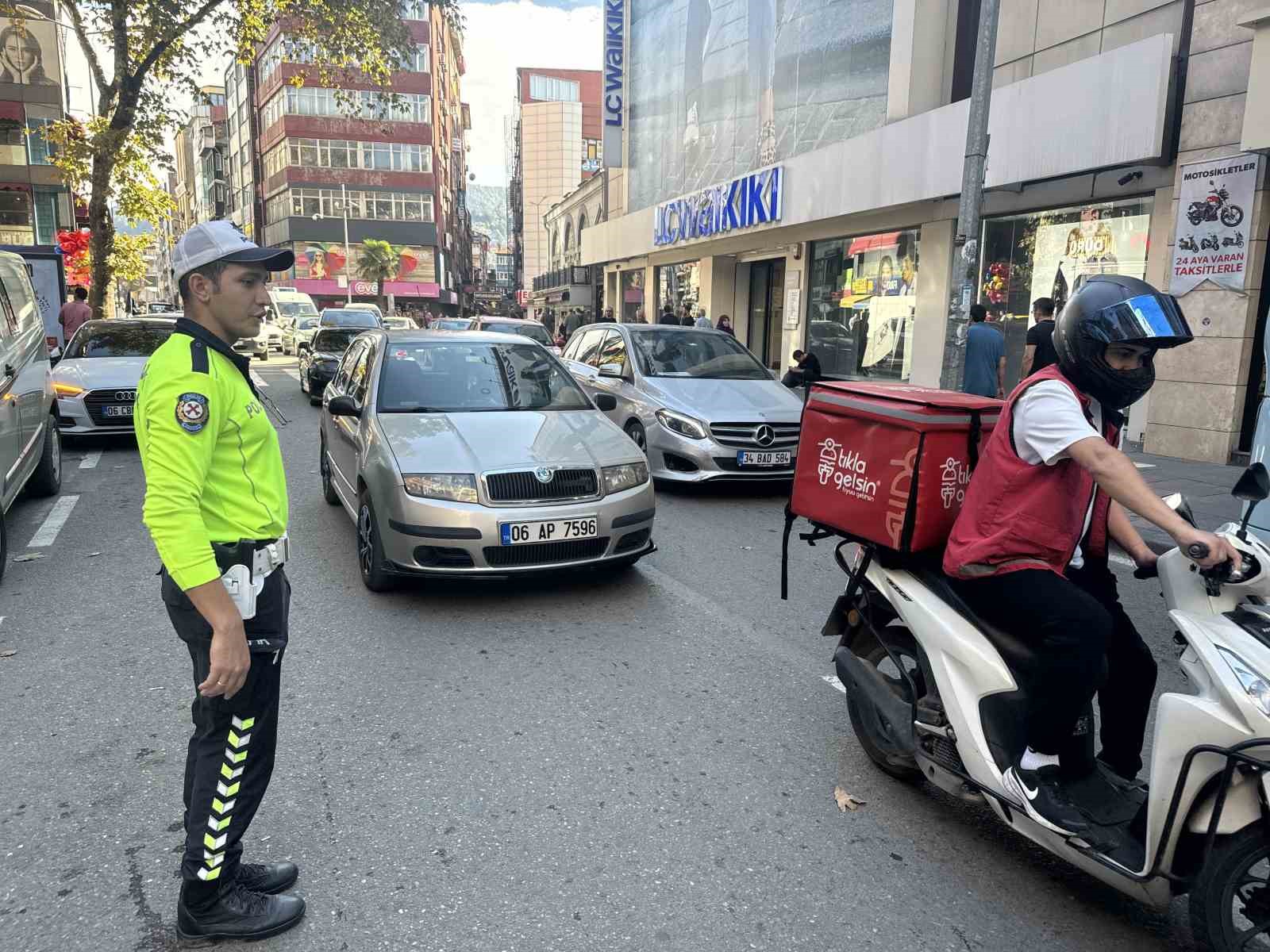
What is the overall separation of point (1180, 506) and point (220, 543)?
8.63ft

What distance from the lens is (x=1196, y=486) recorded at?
895 cm

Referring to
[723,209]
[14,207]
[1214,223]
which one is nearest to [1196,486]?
[1214,223]

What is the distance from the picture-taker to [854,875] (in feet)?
9.00

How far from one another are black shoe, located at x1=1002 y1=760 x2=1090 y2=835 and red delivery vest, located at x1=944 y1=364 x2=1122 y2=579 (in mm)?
598

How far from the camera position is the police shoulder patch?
6.69 feet

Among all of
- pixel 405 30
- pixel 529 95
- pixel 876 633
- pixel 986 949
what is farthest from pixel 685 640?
pixel 529 95

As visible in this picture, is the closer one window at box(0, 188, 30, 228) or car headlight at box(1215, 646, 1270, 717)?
car headlight at box(1215, 646, 1270, 717)

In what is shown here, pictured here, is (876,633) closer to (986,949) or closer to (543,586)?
(986,949)

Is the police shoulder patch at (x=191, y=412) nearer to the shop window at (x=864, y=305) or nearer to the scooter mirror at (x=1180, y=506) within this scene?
the scooter mirror at (x=1180, y=506)

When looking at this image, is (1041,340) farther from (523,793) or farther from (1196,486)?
(523,793)

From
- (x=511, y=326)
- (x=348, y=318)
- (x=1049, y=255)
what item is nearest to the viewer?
(x=1049, y=255)

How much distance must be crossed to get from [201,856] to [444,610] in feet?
9.29

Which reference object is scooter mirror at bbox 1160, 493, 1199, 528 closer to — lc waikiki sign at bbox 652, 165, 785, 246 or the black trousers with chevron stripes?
the black trousers with chevron stripes

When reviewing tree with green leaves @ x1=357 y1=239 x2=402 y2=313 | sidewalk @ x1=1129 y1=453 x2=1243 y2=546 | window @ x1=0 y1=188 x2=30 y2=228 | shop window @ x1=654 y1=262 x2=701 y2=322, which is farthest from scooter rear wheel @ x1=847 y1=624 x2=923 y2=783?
tree with green leaves @ x1=357 y1=239 x2=402 y2=313
